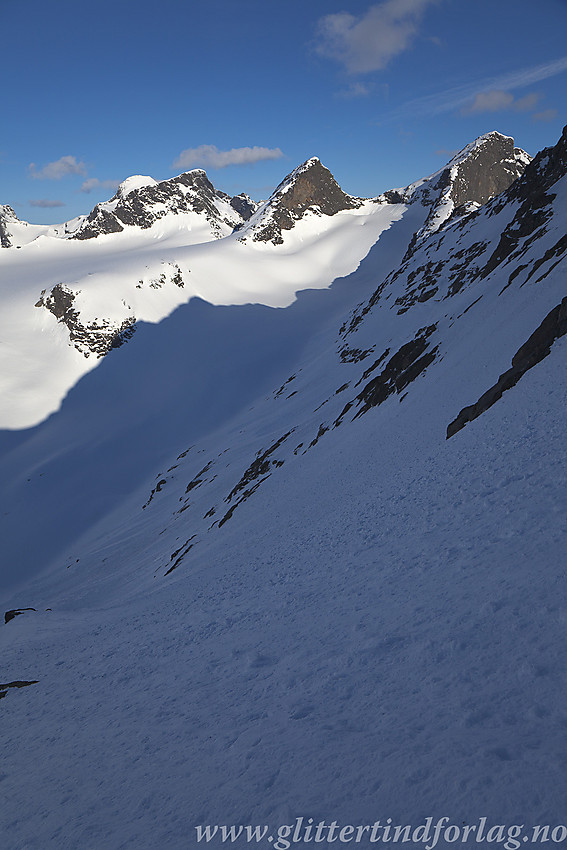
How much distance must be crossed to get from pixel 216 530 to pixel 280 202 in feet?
387

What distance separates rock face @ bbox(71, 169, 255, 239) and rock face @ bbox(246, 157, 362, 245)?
28257mm

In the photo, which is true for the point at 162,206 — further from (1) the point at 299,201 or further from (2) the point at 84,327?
(2) the point at 84,327

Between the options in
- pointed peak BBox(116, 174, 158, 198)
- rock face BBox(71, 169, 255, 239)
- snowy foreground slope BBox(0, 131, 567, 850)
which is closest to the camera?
snowy foreground slope BBox(0, 131, 567, 850)

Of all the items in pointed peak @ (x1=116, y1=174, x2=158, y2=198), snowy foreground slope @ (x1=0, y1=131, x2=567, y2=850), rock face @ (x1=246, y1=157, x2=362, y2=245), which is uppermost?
pointed peak @ (x1=116, y1=174, x2=158, y2=198)

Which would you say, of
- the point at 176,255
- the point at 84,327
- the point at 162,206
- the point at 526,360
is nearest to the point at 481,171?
the point at 176,255

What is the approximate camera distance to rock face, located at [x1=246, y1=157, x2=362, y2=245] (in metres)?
113

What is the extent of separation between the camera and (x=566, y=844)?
2855mm

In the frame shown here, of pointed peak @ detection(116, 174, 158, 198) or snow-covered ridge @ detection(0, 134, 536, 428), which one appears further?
pointed peak @ detection(116, 174, 158, 198)

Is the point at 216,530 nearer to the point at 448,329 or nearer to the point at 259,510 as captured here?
the point at 259,510

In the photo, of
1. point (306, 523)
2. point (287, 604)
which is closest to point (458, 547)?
point (287, 604)

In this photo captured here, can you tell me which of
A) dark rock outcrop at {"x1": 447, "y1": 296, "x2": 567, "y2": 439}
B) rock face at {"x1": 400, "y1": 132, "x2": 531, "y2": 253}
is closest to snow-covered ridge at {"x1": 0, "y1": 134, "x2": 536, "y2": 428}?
rock face at {"x1": 400, "y1": 132, "x2": 531, "y2": 253}

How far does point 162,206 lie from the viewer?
142m

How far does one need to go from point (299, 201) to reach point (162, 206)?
49412mm

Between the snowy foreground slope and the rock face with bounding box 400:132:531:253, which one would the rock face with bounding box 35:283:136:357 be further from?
the rock face with bounding box 400:132:531:253
